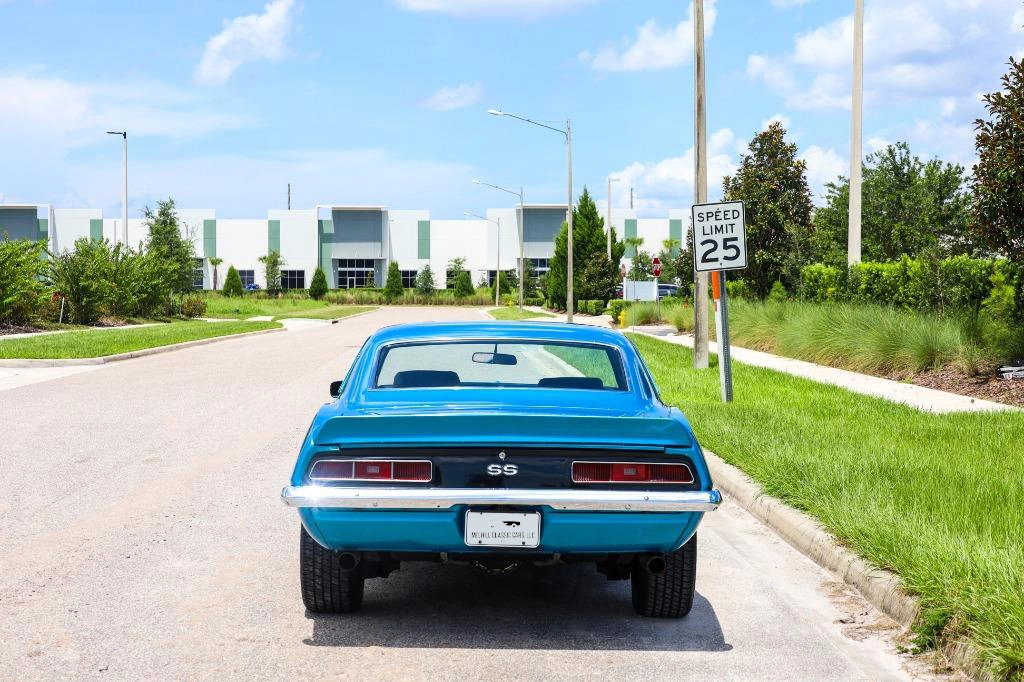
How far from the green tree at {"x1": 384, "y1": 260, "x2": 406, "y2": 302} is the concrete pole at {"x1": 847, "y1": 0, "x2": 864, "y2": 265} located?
2739 inches

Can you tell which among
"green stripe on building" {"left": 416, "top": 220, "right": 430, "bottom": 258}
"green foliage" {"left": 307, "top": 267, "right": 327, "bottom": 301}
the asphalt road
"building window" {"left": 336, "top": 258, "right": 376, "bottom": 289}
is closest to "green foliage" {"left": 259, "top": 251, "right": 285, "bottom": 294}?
"green foliage" {"left": 307, "top": 267, "right": 327, "bottom": 301}

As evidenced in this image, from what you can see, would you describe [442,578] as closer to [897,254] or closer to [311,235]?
[897,254]

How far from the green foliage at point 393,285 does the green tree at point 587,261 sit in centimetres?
3126

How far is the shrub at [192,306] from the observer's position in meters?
53.5

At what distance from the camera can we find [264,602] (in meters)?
5.94

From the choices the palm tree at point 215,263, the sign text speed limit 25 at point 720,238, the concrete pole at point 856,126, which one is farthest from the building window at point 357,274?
the sign text speed limit 25 at point 720,238

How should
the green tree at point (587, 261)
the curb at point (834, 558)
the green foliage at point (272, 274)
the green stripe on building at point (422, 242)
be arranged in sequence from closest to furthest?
the curb at point (834, 558)
the green tree at point (587, 261)
the green foliage at point (272, 274)
the green stripe on building at point (422, 242)

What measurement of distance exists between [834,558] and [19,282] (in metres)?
31.5

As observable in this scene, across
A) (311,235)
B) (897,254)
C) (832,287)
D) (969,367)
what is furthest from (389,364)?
(311,235)

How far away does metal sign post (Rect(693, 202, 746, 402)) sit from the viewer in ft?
45.4

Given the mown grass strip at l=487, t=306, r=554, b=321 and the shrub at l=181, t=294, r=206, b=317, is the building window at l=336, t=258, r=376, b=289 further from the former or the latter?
the shrub at l=181, t=294, r=206, b=317

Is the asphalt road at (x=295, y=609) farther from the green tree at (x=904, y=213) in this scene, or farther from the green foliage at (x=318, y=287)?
the green foliage at (x=318, y=287)

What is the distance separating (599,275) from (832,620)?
173 ft

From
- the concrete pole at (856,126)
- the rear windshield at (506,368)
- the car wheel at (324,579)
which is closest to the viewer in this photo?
the car wheel at (324,579)
